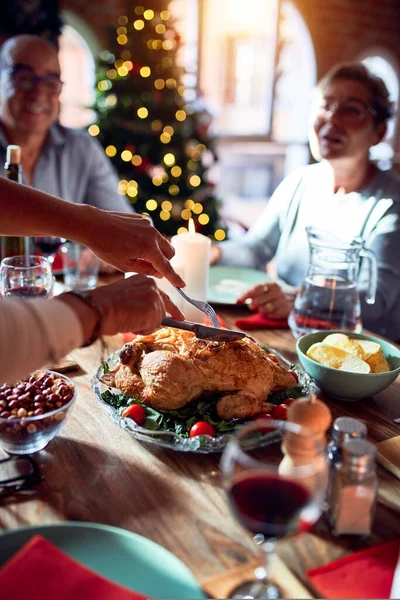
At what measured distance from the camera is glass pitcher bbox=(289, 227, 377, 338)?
1.48 metres

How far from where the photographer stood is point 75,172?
2.90 m

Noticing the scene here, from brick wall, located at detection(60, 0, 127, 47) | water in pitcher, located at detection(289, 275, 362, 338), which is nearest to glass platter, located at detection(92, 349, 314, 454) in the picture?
water in pitcher, located at detection(289, 275, 362, 338)

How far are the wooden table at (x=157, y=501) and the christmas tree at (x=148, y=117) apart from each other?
3.06 m

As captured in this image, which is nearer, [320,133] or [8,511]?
[8,511]

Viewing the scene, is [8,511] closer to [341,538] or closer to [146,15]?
[341,538]

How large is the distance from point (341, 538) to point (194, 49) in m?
5.42

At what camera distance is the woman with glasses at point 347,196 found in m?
2.05

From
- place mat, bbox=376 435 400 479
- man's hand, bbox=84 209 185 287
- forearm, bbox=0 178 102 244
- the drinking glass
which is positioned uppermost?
forearm, bbox=0 178 102 244

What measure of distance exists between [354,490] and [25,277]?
0.94 metres

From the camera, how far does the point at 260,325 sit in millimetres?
1644

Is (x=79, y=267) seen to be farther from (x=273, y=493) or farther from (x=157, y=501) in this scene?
(x=273, y=493)

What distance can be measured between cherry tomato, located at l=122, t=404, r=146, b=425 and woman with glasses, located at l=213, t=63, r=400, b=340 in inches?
44.7

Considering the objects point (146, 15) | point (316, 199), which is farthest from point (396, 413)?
point (146, 15)

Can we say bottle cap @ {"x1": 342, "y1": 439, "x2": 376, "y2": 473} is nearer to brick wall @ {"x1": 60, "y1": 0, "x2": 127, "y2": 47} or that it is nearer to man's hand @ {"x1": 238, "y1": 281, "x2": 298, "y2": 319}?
man's hand @ {"x1": 238, "y1": 281, "x2": 298, "y2": 319}
